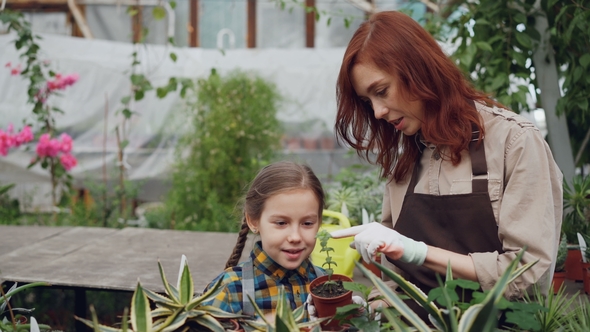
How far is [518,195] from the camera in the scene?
1.68 meters

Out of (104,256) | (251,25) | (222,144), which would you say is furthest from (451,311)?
(251,25)

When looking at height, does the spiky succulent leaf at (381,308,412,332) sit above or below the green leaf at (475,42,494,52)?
below

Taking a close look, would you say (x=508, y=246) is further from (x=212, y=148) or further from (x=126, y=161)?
(x=126, y=161)

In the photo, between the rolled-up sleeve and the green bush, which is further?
the green bush

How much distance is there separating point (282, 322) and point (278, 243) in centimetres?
68

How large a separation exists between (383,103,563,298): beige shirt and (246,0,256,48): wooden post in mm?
6252

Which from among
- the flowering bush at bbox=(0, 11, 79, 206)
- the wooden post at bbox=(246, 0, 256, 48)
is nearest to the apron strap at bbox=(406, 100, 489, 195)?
the flowering bush at bbox=(0, 11, 79, 206)

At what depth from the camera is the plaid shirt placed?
1831 mm

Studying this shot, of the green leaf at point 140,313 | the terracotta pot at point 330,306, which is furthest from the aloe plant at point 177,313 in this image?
the terracotta pot at point 330,306

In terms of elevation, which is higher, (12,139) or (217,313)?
(12,139)

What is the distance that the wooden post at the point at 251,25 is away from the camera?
7820 millimetres

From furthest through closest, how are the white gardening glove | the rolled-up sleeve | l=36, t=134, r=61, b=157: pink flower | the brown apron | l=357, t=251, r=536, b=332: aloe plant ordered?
l=36, t=134, r=61, b=157: pink flower < the brown apron < the rolled-up sleeve < the white gardening glove < l=357, t=251, r=536, b=332: aloe plant

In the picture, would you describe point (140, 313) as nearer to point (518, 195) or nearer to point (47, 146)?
point (518, 195)

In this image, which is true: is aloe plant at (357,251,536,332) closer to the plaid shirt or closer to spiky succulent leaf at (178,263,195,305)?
spiky succulent leaf at (178,263,195,305)
